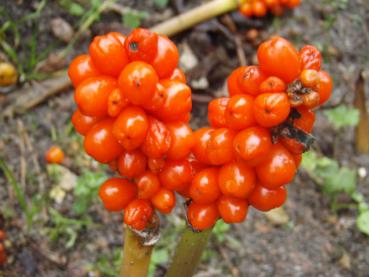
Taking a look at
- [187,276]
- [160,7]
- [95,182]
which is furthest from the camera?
[160,7]

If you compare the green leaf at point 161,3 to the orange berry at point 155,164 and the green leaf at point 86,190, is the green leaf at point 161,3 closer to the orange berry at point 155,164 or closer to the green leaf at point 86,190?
the green leaf at point 86,190

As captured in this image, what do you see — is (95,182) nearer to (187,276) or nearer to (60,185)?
(60,185)

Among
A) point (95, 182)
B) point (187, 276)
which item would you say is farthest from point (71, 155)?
point (187, 276)

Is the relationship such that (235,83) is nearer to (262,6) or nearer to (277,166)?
(277,166)

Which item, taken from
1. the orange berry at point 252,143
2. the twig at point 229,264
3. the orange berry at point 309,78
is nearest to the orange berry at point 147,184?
the orange berry at point 252,143

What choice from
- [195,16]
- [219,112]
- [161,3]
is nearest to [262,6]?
[195,16]

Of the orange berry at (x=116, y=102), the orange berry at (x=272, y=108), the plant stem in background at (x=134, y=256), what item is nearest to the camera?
the orange berry at (x=272, y=108)

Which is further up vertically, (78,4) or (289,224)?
(78,4)

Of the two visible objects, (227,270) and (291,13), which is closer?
(227,270)
